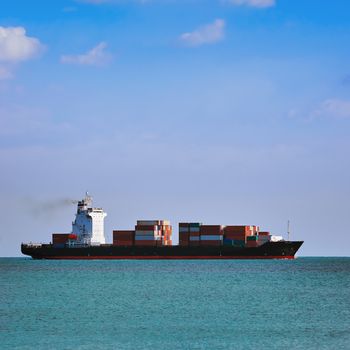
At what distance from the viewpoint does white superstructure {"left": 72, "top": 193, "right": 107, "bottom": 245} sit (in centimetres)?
13738

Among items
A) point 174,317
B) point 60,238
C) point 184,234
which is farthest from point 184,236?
point 174,317

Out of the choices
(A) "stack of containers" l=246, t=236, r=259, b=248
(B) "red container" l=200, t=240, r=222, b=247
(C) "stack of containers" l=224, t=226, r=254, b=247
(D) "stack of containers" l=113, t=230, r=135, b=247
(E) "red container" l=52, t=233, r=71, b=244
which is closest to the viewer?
(C) "stack of containers" l=224, t=226, r=254, b=247

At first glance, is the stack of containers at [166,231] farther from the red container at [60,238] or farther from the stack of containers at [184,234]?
the red container at [60,238]

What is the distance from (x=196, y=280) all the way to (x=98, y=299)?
24333mm

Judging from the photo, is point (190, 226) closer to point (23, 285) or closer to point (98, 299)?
point (23, 285)

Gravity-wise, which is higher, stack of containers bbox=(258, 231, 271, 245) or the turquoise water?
stack of containers bbox=(258, 231, 271, 245)

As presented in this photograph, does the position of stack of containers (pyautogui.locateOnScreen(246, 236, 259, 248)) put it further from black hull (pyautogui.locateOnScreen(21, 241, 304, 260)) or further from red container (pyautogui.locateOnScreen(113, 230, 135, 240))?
red container (pyautogui.locateOnScreen(113, 230, 135, 240))

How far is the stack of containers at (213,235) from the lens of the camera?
129 metres

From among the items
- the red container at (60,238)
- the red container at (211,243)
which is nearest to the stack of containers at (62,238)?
the red container at (60,238)

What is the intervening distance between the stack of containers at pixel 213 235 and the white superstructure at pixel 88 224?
1987 centimetres

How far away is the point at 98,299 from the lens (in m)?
56.6

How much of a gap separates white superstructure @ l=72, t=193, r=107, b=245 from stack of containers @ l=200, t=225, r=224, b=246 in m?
19.9

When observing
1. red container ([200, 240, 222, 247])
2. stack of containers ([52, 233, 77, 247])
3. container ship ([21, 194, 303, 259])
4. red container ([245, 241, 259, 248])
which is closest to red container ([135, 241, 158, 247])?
container ship ([21, 194, 303, 259])

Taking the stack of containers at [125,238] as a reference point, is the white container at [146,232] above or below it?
above
